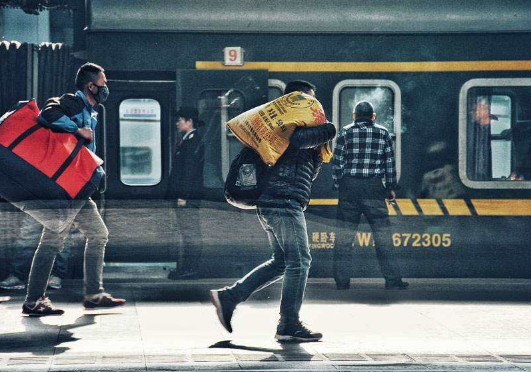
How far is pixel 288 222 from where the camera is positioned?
261 inches

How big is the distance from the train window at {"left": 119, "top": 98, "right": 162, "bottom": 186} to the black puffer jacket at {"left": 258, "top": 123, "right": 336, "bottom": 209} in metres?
3.22

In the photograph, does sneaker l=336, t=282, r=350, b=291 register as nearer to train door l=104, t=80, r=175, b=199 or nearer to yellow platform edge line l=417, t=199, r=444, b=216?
yellow platform edge line l=417, t=199, r=444, b=216

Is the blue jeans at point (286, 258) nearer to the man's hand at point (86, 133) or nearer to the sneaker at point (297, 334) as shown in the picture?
the sneaker at point (297, 334)

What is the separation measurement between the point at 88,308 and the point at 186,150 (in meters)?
2.10

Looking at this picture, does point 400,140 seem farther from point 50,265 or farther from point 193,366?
point 193,366

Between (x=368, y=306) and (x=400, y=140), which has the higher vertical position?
(x=400, y=140)

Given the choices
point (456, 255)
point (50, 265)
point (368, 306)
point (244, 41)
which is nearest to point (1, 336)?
point (50, 265)

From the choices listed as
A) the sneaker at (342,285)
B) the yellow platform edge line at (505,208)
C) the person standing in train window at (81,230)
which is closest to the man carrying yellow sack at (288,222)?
the person standing in train window at (81,230)

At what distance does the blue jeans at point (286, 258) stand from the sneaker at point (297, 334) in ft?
0.12

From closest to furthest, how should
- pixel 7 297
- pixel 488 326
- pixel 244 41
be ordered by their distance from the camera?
pixel 488 326, pixel 7 297, pixel 244 41

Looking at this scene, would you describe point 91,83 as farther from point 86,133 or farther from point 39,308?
point 39,308

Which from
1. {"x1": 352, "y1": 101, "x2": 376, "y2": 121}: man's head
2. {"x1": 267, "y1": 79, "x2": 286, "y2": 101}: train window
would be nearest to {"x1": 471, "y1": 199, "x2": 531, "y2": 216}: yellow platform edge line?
{"x1": 352, "y1": 101, "x2": 376, "y2": 121}: man's head

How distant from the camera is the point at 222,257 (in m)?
9.59

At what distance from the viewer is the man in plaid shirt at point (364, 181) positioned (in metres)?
9.12
